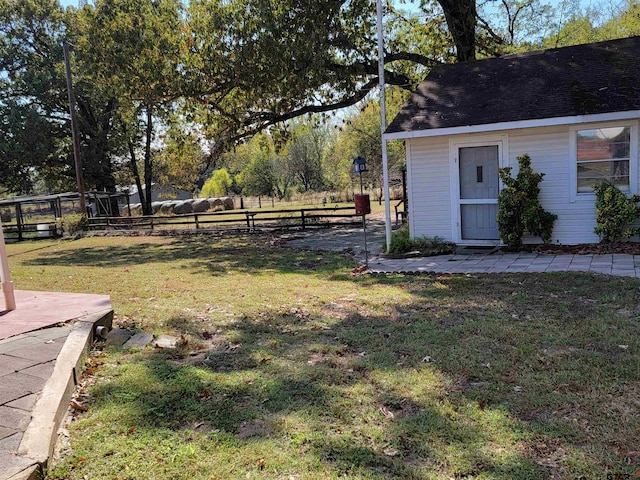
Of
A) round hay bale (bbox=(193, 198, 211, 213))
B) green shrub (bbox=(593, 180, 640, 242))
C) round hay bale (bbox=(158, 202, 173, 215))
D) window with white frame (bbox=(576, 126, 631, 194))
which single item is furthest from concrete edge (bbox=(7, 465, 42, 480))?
round hay bale (bbox=(158, 202, 173, 215))

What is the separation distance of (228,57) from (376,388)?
41.4 feet

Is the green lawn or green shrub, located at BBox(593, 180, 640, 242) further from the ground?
green shrub, located at BBox(593, 180, 640, 242)

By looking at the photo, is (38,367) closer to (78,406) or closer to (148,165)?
(78,406)

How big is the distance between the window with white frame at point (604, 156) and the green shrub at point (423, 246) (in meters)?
2.99

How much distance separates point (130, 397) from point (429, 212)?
8.49 meters

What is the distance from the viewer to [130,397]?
3416 millimetres

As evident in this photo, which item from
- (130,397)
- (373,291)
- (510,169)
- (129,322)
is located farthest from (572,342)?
(510,169)

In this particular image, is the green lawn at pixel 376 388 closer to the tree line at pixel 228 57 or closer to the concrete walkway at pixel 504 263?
the concrete walkway at pixel 504 263

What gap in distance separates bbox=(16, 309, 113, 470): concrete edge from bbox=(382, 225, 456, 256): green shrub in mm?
7318

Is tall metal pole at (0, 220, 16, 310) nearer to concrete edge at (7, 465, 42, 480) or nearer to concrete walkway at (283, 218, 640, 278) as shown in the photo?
concrete edge at (7, 465, 42, 480)

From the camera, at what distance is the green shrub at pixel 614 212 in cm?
869

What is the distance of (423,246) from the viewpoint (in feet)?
35.0

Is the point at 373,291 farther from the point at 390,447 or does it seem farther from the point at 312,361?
the point at 390,447

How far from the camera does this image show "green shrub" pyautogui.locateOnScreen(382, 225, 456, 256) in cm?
1033
